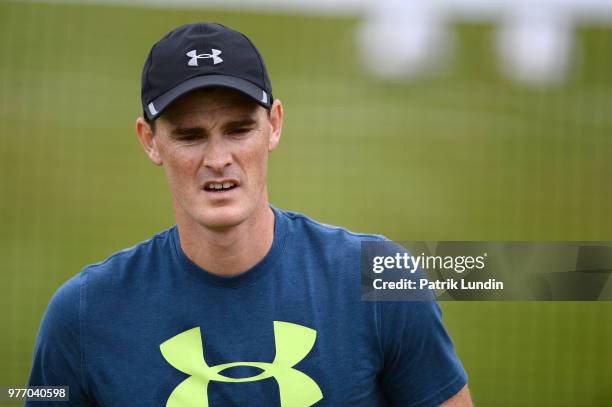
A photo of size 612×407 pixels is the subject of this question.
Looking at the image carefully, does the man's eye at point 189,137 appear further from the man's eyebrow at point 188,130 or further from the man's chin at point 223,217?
the man's chin at point 223,217

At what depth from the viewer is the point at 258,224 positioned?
2.76 m

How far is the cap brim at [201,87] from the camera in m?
2.57

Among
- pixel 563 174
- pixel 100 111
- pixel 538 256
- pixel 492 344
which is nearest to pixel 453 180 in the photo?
pixel 563 174

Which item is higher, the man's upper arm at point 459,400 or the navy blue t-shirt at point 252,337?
the navy blue t-shirt at point 252,337

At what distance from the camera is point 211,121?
2.62 meters

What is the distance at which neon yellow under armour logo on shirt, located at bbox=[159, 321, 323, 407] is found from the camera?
2682mm

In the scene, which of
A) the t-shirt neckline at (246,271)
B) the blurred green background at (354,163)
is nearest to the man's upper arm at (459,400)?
the t-shirt neckline at (246,271)

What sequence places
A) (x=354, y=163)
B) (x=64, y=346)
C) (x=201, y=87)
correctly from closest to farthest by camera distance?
1. (x=201, y=87)
2. (x=64, y=346)
3. (x=354, y=163)

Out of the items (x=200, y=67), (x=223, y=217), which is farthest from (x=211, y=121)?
(x=223, y=217)

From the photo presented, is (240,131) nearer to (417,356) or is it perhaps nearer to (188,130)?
(188,130)

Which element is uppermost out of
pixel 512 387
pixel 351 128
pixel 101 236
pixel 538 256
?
pixel 351 128

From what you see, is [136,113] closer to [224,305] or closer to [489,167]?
[489,167]

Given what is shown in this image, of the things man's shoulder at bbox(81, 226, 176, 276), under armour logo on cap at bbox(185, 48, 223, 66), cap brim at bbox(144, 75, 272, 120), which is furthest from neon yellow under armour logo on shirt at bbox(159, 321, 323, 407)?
under armour logo on cap at bbox(185, 48, 223, 66)

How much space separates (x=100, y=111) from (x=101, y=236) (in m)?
2.51
